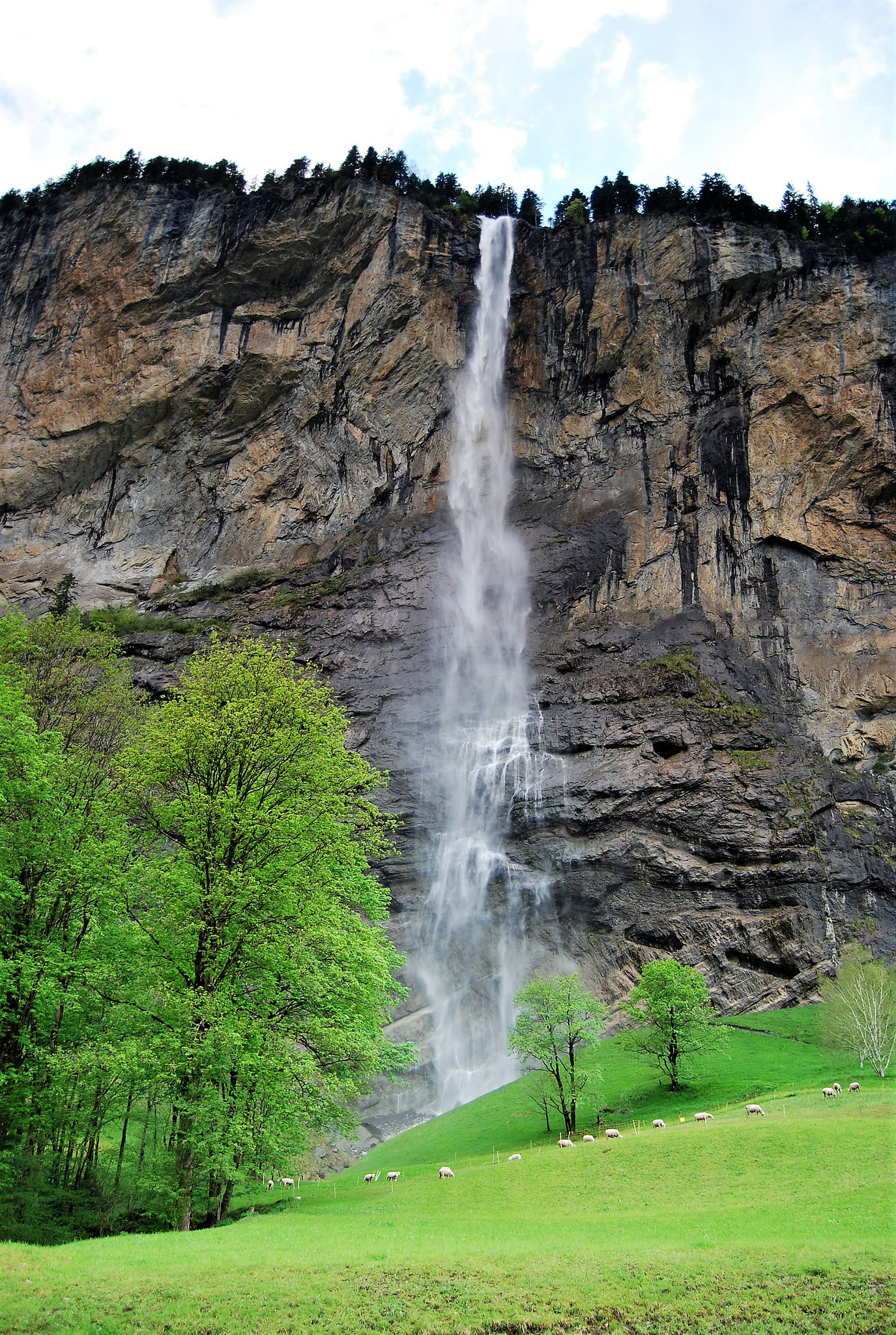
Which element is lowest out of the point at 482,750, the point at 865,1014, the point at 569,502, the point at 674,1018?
the point at 674,1018

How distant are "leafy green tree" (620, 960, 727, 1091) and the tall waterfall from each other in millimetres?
9801

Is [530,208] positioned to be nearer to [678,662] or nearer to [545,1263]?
[678,662]

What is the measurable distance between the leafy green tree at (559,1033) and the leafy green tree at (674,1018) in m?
2.36

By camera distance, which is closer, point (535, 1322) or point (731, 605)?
point (535, 1322)

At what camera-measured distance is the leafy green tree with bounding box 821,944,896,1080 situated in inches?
1255

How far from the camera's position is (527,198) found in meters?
76.1

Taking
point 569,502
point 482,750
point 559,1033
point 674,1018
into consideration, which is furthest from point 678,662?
point 559,1033

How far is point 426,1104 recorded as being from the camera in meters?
40.5

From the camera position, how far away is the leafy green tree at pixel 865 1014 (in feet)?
105

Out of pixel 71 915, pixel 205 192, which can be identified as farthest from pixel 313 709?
pixel 205 192

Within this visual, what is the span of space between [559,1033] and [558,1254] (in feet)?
68.6

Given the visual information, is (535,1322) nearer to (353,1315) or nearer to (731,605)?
(353,1315)

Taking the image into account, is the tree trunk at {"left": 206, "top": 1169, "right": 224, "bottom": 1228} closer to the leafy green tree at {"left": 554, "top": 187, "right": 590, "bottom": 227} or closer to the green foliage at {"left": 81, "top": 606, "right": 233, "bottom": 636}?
the green foliage at {"left": 81, "top": 606, "right": 233, "bottom": 636}

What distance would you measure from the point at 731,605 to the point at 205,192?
176 ft
